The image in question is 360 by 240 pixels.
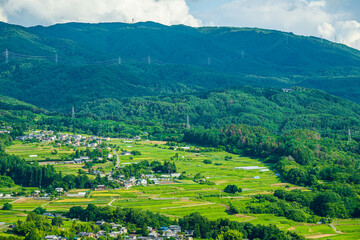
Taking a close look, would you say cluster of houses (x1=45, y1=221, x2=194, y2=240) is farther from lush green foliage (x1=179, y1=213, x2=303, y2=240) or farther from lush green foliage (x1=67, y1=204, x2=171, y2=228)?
lush green foliage (x1=67, y1=204, x2=171, y2=228)

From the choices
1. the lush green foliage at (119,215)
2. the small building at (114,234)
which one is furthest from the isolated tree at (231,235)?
the small building at (114,234)

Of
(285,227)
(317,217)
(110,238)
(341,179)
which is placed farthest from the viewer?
(341,179)

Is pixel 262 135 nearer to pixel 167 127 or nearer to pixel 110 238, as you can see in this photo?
pixel 167 127

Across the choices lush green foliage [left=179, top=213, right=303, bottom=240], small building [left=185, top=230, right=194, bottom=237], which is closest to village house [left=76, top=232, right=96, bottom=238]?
small building [left=185, top=230, right=194, bottom=237]

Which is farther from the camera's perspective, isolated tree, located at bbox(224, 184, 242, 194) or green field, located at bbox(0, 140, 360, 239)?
isolated tree, located at bbox(224, 184, 242, 194)

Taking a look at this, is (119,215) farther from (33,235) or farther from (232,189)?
(232,189)

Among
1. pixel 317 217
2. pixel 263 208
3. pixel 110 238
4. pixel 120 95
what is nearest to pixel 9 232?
pixel 110 238
